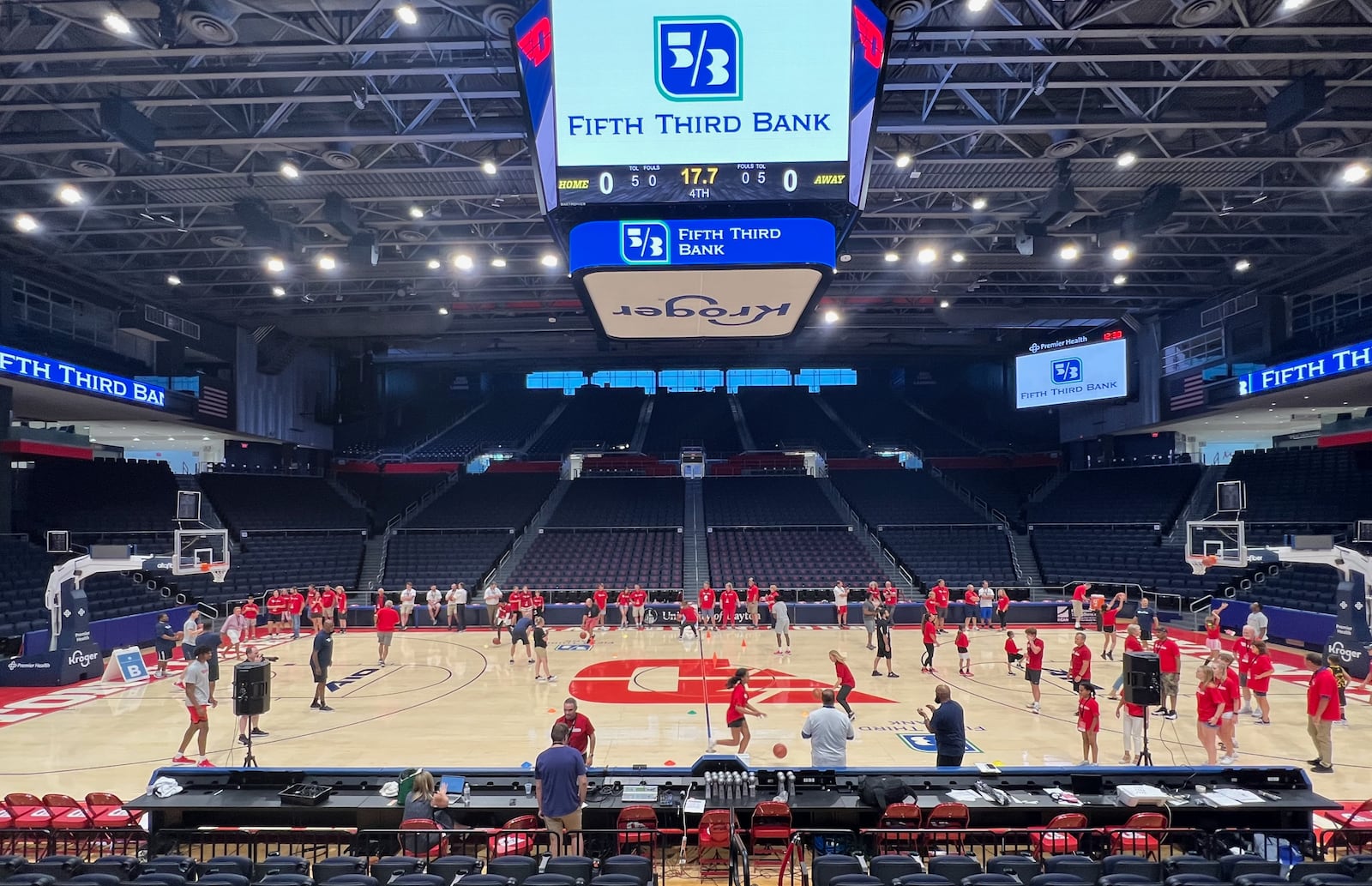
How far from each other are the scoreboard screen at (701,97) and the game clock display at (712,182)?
1 centimetres

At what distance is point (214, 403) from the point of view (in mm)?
26609

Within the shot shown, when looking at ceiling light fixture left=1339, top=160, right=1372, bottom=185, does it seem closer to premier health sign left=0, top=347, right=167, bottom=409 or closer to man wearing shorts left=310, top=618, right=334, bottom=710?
man wearing shorts left=310, top=618, right=334, bottom=710

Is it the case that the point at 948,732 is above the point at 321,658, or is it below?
above

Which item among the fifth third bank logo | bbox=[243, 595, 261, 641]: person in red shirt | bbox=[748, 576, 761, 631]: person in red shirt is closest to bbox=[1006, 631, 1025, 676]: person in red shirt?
bbox=[748, 576, 761, 631]: person in red shirt

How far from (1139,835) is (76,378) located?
24.6 metres

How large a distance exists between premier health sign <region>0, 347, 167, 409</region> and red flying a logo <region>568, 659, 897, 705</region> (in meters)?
15.2

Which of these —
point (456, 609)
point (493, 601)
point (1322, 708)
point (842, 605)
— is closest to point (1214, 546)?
point (1322, 708)

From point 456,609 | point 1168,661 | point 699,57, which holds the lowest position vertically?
point 456,609

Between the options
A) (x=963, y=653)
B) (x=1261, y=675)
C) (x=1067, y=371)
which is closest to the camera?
(x=1261, y=675)

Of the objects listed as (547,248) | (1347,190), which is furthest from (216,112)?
(1347,190)

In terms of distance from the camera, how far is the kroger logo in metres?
27.0

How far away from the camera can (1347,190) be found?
54.2ft

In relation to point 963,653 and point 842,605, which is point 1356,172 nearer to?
point 963,653

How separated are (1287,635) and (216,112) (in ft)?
92.9
